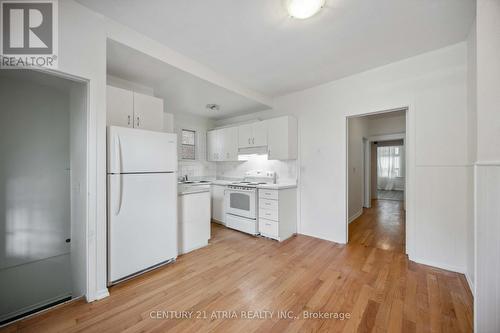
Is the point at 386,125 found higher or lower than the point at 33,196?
higher

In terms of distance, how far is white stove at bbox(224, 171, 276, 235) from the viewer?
3.52 metres

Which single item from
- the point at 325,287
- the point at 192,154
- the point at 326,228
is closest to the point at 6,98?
the point at 192,154

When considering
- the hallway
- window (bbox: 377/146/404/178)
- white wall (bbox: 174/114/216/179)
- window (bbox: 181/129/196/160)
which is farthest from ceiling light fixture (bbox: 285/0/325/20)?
window (bbox: 377/146/404/178)

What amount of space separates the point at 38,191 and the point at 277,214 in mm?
3338

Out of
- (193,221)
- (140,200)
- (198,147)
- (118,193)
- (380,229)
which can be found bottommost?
(380,229)

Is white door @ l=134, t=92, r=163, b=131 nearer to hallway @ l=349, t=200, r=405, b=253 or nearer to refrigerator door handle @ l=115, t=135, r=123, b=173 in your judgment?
refrigerator door handle @ l=115, t=135, r=123, b=173

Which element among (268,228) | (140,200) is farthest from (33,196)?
(268,228)

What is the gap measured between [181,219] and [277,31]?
8.90ft

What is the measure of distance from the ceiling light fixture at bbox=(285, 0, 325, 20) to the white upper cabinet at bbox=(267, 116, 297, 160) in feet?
6.21

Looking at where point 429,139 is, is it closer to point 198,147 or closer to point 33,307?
point 198,147

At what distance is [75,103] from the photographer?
6.85 ft

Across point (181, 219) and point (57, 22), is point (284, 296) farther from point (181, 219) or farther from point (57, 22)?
point (57, 22)

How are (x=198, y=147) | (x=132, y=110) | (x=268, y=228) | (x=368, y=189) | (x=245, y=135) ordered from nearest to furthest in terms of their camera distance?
(x=132, y=110) < (x=268, y=228) < (x=245, y=135) < (x=198, y=147) < (x=368, y=189)

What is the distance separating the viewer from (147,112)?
272 centimetres
